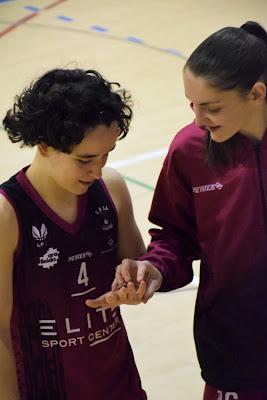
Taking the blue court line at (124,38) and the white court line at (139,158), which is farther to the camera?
the blue court line at (124,38)

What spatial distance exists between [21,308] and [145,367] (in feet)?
5.52

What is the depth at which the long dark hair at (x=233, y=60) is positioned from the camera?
7.34 feet

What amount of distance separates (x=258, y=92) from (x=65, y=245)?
2.18 feet

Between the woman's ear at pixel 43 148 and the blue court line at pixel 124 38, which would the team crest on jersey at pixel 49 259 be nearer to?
the woman's ear at pixel 43 148

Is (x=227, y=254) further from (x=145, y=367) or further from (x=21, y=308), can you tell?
(x=145, y=367)

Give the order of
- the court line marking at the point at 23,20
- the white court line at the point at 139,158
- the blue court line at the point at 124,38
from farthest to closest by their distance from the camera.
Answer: the court line marking at the point at 23,20 → the blue court line at the point at 124,38 → the white court line at the point at 139,158

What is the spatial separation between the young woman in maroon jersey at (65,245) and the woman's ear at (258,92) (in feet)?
1.12

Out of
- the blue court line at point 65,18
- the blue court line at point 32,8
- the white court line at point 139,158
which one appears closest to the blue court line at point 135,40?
the blue court line at point 65,18

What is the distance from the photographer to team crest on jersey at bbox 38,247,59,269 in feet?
7.54

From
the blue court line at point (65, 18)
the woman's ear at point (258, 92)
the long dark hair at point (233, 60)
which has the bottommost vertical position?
the blue court line at point (65, 18)

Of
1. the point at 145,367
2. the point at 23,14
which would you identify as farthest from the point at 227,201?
the point at 23,14

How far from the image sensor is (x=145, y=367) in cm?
392

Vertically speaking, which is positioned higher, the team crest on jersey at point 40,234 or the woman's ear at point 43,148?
the woman's ear at point 43,148

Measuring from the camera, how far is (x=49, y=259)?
2.30 m
